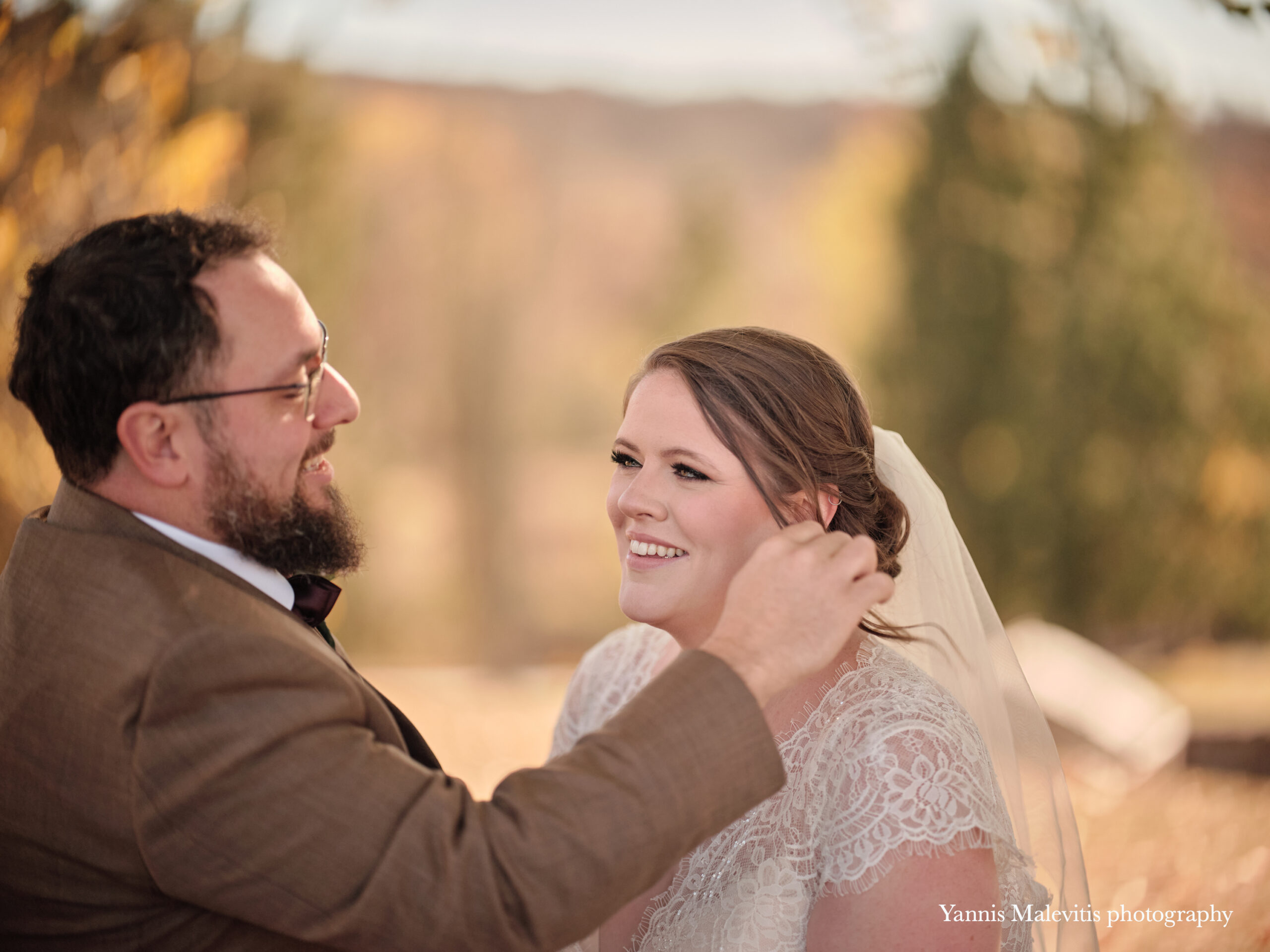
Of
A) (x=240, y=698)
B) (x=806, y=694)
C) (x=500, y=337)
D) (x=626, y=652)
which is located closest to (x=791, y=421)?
(x=806, y=694)

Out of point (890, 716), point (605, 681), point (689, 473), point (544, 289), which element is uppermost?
point (544, 289)

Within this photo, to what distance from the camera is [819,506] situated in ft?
7.44

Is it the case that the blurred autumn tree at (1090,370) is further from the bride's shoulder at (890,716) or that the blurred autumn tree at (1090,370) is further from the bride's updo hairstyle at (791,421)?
the bride's shoulder at (890,716)

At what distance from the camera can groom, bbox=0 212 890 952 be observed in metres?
1.27

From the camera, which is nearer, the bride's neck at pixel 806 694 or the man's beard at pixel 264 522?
the man's beard at pixel 264 522

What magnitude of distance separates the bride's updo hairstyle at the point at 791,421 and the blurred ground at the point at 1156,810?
1106 mm

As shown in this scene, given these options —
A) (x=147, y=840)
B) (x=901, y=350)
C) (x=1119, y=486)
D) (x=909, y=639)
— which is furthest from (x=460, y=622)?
(x=147, y=840)

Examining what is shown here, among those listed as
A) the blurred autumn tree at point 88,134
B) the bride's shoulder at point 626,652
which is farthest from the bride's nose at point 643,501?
the blurred autumn tree at point 88,134

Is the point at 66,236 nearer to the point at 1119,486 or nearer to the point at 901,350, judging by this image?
the point at 901,350

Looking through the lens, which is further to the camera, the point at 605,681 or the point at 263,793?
the point at 605,681

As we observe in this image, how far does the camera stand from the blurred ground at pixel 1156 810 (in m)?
4.09

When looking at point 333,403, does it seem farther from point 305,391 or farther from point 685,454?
point 685,454

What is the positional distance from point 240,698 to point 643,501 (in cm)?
104

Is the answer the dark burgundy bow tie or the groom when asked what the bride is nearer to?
the groom
